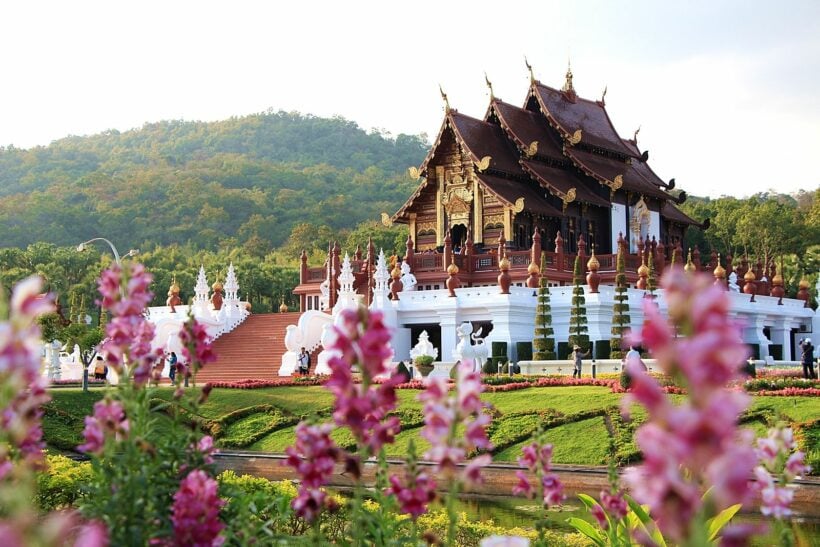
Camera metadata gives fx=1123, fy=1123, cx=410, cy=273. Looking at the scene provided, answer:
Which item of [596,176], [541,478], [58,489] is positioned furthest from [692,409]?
[596,176]

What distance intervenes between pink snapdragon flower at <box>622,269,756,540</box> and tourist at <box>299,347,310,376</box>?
29226mm

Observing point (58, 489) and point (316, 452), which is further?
point (58, 489)

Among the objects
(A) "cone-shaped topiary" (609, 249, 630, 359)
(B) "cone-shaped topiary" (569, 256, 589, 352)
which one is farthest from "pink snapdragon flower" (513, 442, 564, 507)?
(B) "cone-shaped topiary" (569, 256, 589, 352)

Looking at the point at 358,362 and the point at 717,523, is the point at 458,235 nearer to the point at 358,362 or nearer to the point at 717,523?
the point at 717,523

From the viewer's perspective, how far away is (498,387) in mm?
25141

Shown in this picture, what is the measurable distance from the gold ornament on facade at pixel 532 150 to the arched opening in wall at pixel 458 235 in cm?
362

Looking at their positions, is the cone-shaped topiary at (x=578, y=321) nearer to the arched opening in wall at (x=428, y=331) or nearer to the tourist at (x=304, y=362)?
the arched opening in wall at (x=428, y=331)

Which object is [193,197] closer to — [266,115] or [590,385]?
[266,115]

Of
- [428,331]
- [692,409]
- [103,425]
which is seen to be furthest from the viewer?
[428,331]

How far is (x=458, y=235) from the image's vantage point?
42.7 meters

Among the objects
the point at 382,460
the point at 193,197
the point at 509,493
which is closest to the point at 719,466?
the point at 382,460

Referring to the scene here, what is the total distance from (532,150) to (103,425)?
36236mm

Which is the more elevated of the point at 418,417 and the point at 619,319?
the point at 619,319

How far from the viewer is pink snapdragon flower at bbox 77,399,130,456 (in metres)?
5.09
